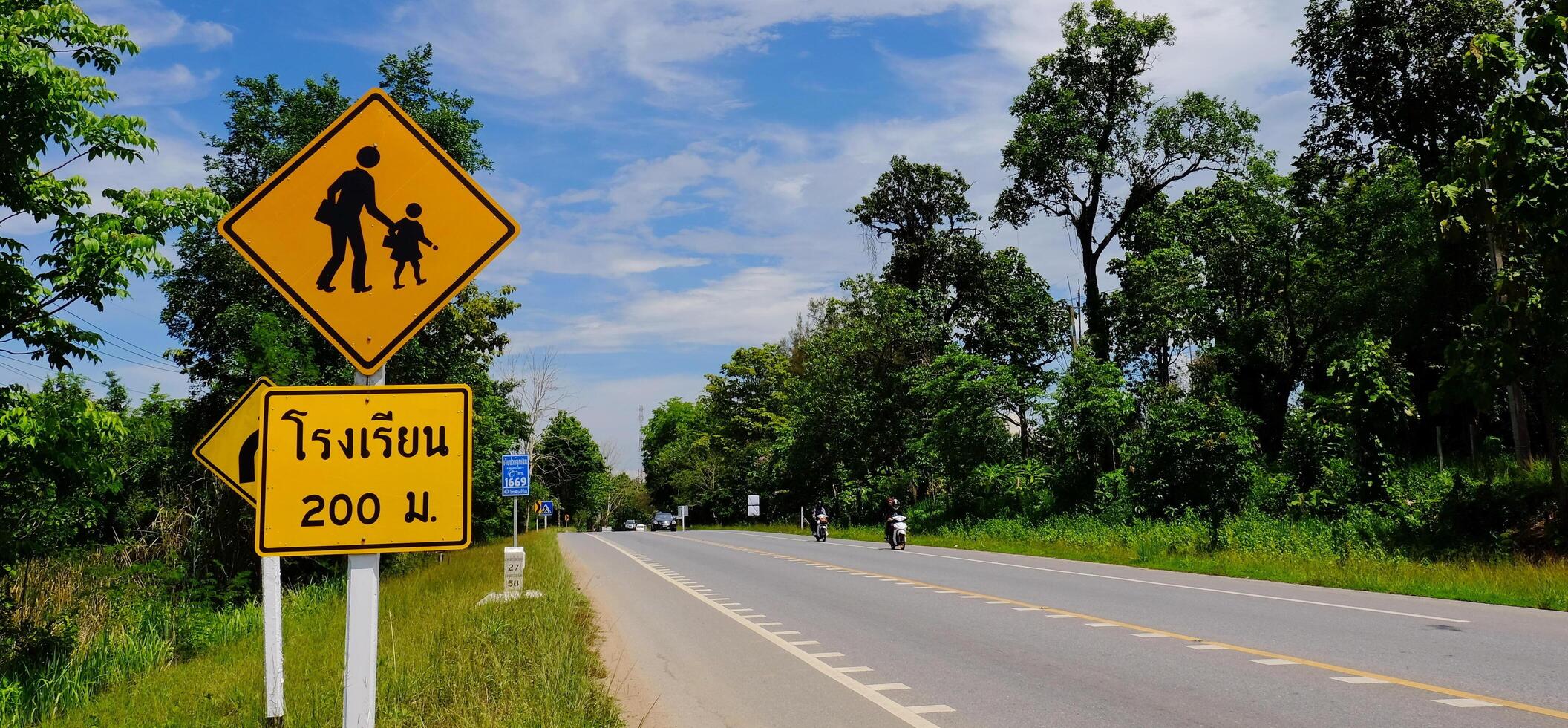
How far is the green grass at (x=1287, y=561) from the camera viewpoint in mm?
14867

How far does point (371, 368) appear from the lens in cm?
377

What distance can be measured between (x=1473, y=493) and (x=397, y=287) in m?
23.4

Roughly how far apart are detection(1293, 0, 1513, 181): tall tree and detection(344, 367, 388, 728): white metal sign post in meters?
32.8

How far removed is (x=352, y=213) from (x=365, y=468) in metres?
1.01

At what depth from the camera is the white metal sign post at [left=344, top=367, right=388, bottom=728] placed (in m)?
3.56

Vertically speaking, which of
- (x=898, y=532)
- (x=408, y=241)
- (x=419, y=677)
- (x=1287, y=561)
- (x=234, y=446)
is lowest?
(x=1287, y=561)

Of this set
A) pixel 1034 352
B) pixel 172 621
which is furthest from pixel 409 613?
pixel 1034 352

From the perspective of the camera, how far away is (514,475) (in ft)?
84.3

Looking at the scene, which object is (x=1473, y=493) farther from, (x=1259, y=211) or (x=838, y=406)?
(x=838, y=406)

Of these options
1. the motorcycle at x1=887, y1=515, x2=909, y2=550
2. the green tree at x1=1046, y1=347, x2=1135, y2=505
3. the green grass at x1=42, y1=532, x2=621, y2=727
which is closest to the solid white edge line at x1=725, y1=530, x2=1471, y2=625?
the motorcycle at x1=887, y1=515, x2=909, y2=550

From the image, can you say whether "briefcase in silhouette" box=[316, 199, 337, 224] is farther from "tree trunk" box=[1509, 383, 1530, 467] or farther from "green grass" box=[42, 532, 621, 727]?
"tree trunk" box=[1509, 383, 1530, 467]

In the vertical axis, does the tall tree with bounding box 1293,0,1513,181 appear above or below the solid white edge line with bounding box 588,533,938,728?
above

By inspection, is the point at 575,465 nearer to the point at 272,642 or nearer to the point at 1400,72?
the point at 1400,72

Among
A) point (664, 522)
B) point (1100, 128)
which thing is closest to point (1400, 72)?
point (1100, 128)
